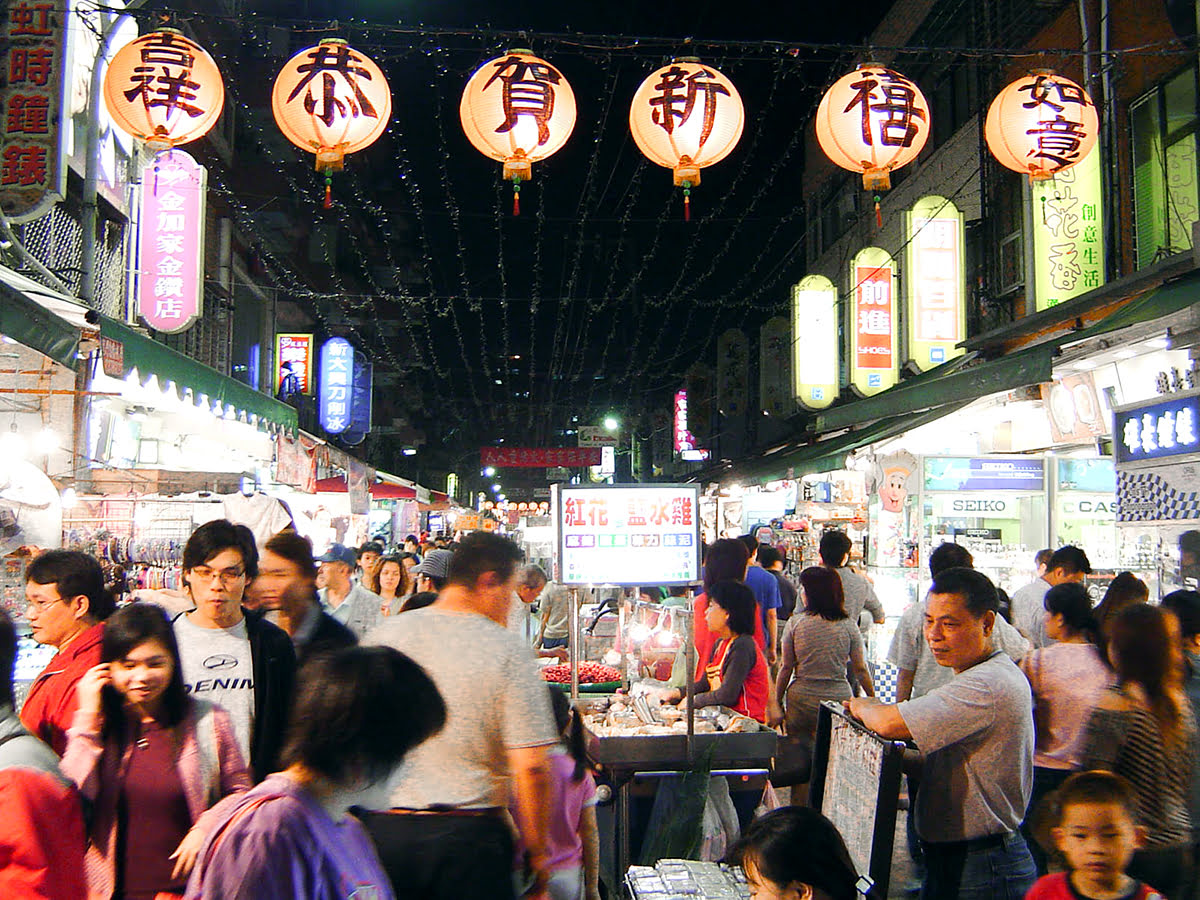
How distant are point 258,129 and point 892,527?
14793mm

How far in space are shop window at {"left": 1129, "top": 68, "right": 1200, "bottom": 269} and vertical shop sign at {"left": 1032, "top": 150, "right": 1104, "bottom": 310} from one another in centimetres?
75

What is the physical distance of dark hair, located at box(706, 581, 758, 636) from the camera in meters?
6.58

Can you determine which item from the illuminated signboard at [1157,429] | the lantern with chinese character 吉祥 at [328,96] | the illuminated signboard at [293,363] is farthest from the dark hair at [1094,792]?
the illuminated signboard at [293,363]

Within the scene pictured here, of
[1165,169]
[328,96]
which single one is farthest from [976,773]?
[1165,169]

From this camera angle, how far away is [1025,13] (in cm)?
1420

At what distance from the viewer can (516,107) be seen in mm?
7512

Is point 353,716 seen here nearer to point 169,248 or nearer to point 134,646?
point 134,646

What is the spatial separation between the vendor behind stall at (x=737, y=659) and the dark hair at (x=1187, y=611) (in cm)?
258

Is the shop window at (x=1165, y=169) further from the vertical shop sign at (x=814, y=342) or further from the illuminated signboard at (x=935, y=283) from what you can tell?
the vertical shop sign at (x=814, y=342)

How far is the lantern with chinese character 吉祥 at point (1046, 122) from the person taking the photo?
345 inches

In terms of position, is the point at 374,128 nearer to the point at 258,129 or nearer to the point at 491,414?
the point at 258,129

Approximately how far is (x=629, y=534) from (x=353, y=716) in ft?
13.8

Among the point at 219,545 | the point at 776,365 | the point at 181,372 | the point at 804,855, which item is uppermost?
the point at 776,365

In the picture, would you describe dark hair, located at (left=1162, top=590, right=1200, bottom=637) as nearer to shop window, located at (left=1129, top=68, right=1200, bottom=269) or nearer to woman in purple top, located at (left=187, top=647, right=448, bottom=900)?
woman in purple top, located at (left=187, top=647, right=448, bottom=900)
